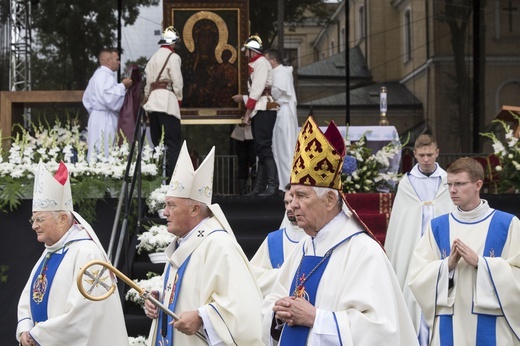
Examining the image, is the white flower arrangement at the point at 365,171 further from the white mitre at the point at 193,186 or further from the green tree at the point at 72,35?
the white mitre at the point at 193,186

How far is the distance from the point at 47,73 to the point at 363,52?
5.18 metres

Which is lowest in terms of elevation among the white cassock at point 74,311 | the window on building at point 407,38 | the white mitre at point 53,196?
the white cassock at point 74,311

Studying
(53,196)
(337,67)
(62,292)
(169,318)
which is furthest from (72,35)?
(169,318)

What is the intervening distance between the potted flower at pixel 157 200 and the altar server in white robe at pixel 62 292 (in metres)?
4.31

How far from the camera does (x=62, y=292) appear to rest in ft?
25.5

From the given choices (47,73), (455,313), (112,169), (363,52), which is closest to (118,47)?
(47,73)

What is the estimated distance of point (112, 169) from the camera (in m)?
12.9

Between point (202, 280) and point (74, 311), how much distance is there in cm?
107

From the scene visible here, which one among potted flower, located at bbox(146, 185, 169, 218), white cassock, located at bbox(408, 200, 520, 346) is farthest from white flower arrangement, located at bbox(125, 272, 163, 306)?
white cassock, located at bbox(408, 200, 520, 346)

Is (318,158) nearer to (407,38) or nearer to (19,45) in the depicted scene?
(19,45)

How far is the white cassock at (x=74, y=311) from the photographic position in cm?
758

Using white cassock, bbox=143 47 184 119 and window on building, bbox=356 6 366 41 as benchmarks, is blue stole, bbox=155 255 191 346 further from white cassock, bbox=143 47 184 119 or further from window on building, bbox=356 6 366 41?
window on building, bbox=356 6 366 41

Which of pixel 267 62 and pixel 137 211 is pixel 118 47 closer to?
pixel 267 62

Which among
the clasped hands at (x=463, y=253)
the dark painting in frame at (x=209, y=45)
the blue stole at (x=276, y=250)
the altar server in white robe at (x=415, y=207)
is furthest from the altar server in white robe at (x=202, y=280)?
the dark painting in frame at (x=209, y=45)
